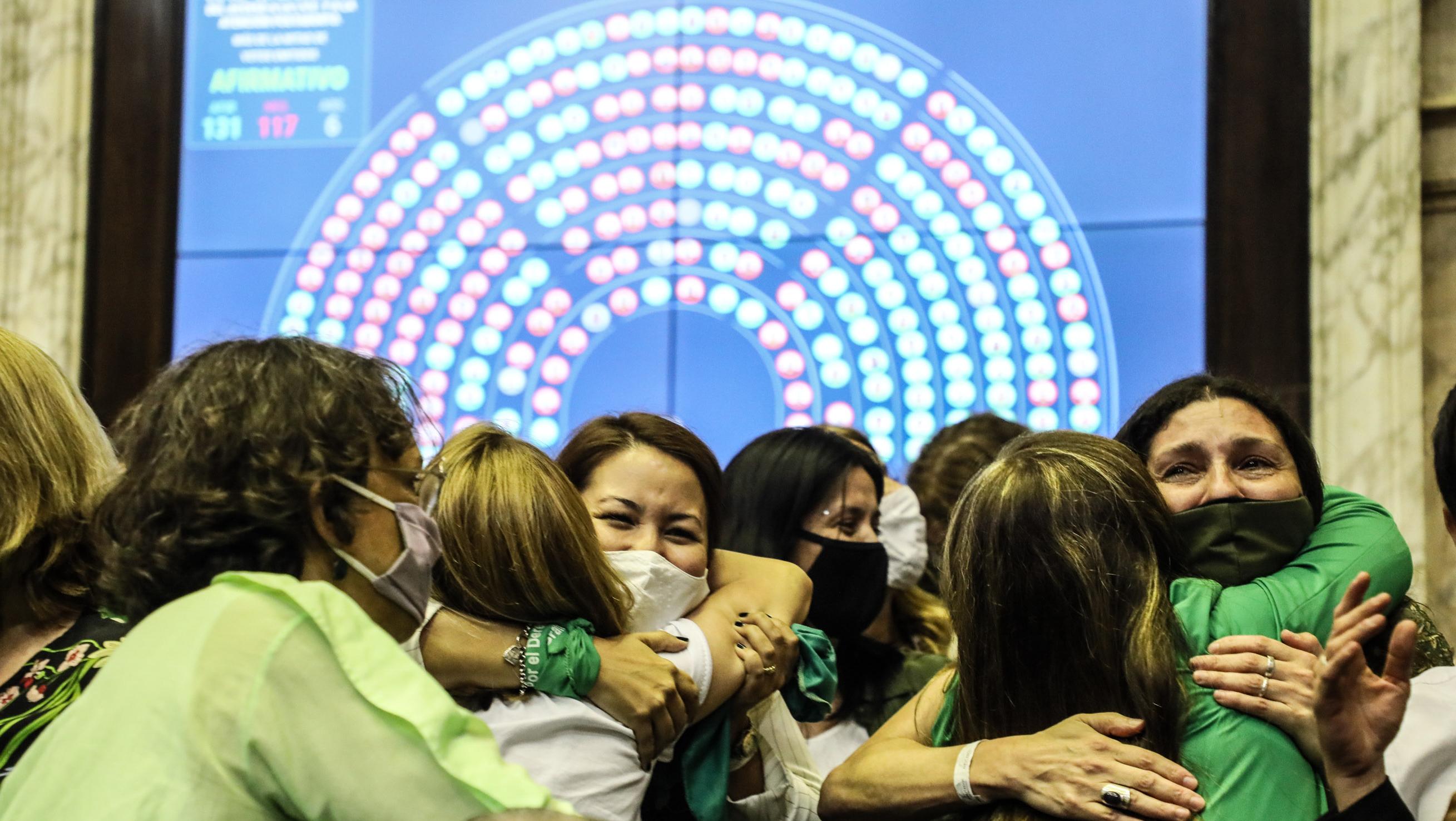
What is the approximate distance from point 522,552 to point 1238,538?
2.95ft

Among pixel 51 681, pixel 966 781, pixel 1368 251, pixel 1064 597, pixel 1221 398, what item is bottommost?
pixel 966 781

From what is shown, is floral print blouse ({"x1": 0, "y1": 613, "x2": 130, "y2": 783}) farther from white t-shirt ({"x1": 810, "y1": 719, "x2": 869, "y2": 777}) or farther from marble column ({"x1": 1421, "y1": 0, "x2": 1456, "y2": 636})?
marble column ({"x1": 1421, "y1": 0, "x2": 1456, "y2": 636})

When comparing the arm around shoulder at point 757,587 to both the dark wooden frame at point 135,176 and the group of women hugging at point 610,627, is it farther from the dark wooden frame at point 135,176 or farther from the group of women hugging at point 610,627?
the dark wooden frame at point 135,176

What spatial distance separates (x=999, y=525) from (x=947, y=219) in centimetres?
197

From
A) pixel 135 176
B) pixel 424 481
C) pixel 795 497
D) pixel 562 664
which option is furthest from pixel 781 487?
pixel 135 176

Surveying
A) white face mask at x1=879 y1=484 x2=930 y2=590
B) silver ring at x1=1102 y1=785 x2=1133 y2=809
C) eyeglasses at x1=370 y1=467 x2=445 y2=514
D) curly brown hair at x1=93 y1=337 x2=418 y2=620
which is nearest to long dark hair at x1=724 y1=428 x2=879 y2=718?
white face mask at x1=879 y1=484 x2=930 y2=590

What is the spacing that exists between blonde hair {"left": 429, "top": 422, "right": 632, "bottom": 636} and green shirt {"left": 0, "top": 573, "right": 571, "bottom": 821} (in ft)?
2.17

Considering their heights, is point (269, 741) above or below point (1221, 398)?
below

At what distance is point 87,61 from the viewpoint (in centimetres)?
378

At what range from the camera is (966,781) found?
1625 millimetres

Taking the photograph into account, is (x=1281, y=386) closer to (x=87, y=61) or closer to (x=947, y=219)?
(x=947, y=219)

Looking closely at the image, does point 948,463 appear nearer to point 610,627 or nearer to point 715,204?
point 715,204

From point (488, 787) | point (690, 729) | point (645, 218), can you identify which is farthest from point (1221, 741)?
point (645, 218)

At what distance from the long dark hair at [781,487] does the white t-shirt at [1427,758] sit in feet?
3.48
